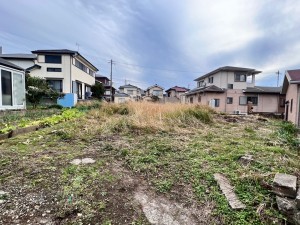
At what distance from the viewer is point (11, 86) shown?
7.28 meters

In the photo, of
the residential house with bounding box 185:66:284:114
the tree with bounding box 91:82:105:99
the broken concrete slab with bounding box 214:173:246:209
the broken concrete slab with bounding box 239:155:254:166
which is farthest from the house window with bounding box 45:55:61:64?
the broken concrete slab with bounding box 214:173:246:209

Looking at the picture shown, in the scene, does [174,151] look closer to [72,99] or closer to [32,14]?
[32,14]

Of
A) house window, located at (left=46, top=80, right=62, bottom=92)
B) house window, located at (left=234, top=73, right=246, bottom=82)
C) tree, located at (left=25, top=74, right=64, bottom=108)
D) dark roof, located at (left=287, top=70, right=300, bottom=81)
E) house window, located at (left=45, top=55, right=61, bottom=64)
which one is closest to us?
dark roof, located at (left=287, top=70, right=300, bottom=81)

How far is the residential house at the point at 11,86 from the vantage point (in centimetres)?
673

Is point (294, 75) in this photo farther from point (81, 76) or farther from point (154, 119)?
point (81, 76)

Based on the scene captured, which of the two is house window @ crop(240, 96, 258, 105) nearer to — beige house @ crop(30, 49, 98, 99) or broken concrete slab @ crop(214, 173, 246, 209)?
beige house @ crop(30, 49, 98, 99)

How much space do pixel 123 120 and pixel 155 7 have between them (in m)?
5.20

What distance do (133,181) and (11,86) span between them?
26.1 feet

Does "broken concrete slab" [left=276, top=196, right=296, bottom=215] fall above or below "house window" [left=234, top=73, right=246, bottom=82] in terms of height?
below

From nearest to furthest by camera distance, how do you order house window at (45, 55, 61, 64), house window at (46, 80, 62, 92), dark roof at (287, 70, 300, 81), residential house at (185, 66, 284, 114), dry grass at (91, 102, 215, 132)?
dry grass at (91, 102, 215, 132) → dark roof at (287, 70, 300, 81) → house window at (45, 55, 61, 64) → house window at (46, 80, 62, 92) → residential house at (185, 66, 284, 114)

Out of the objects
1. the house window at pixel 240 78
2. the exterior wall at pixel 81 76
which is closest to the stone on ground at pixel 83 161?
the exterior wall at pixel 81 76

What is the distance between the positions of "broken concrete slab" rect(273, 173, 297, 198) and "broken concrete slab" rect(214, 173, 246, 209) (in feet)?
1.10

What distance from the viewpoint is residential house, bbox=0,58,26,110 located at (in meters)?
6.73

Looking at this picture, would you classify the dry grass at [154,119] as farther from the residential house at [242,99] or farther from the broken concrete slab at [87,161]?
the residential house at [242,99]
